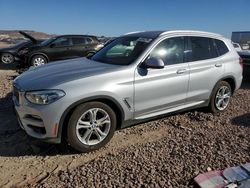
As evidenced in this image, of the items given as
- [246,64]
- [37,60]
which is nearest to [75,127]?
[246,64]

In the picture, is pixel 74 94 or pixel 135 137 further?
pixel 135 137

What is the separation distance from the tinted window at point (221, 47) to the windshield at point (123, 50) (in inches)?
67.0

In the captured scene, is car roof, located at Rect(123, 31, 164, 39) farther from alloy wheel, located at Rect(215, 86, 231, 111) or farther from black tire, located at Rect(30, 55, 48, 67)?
black tire, located at Rect(30, 55, 48, 67)

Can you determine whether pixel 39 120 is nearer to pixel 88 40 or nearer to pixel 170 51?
pixel 170 51

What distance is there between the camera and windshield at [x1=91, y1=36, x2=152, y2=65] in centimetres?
511

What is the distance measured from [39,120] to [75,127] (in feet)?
1.61

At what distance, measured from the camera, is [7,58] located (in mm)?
15859

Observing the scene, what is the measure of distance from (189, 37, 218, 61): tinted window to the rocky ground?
1221mm

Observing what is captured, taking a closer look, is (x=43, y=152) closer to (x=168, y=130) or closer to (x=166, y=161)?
(x=166, y=161)

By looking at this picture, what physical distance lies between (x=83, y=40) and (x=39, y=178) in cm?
1133

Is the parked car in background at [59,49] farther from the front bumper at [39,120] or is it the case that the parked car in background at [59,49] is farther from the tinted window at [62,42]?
the front bumper at [39,120]

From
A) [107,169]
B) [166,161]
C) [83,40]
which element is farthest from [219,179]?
[83,40]

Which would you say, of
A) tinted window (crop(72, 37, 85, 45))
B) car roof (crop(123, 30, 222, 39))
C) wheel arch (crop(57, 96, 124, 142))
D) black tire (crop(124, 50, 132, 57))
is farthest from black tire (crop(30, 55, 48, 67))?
wheel arch (crop(57, 96, 124, 142))

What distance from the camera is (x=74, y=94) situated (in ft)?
13.9
